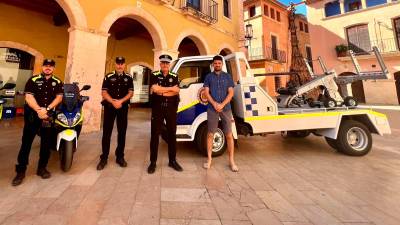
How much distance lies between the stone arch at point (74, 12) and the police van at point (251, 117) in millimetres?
3863

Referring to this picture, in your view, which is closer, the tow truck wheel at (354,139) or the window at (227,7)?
the tow truck wheel at (354,139)

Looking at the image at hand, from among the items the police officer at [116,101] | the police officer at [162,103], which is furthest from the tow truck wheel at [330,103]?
the police officer at [116,101]

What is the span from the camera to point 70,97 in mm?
3459

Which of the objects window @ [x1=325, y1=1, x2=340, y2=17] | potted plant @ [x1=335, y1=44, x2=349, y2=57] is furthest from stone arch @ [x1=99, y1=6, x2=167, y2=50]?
window @ [x1=325, y1=1, x2=340, y2=17]

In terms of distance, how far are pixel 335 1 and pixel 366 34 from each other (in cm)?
442

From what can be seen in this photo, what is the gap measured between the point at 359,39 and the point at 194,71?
2130 cm

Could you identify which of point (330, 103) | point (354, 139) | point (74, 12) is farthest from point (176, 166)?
point (74, 12)

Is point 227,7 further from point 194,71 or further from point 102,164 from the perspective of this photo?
point 102,164

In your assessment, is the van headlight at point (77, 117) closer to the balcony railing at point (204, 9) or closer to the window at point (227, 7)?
the balcony railing at point (204, 9)

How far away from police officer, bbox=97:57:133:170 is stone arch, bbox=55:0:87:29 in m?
3.91

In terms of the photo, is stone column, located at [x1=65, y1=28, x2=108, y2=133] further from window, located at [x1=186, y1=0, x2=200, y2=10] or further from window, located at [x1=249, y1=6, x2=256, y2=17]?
window, located at [x1=249, y1=6, x2=256, y2=17]

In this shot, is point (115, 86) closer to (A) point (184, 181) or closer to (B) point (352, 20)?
(A) point (184, 181)

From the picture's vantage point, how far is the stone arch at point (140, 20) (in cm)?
692

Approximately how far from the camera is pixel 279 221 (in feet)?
6.68
